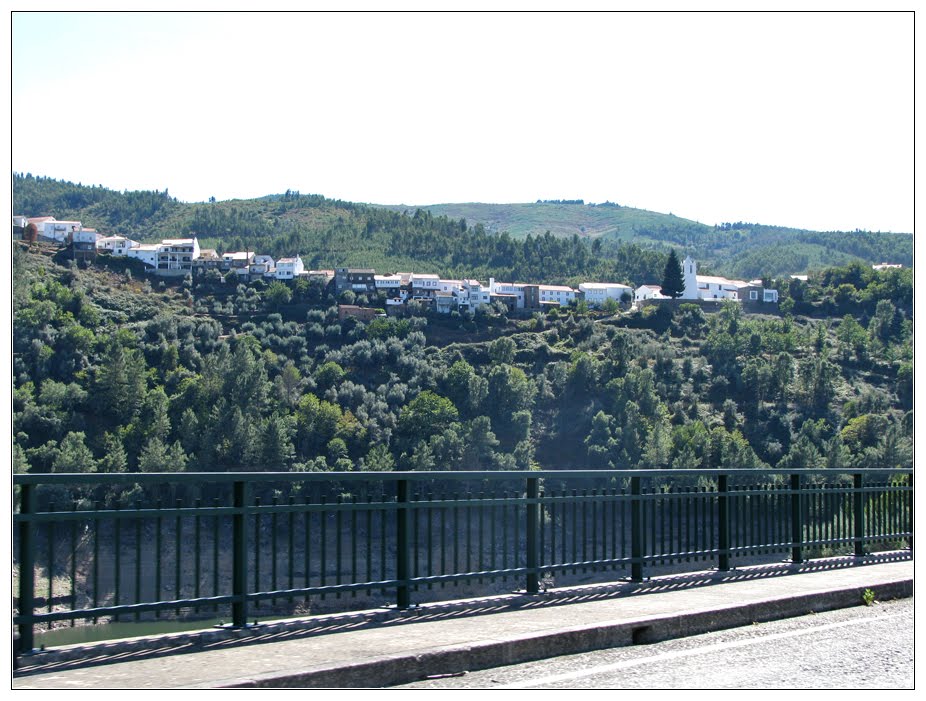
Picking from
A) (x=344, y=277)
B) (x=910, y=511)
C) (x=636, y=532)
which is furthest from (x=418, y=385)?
(x=636, y=532)

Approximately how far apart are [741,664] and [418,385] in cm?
11338

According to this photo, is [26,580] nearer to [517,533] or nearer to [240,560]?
[240,560]

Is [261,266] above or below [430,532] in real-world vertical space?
above

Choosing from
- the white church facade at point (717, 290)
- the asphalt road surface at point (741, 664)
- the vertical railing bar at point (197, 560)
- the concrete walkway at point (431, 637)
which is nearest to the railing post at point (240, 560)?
the concrete walkway at point (431, 637)

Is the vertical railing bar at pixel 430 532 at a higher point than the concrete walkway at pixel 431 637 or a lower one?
higher

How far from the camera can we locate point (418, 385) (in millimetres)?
120438

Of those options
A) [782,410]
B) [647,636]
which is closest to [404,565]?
[647,636]

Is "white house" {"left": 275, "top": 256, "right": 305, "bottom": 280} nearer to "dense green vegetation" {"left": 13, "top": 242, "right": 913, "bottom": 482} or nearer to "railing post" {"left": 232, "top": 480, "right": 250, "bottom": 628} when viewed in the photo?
"dense green vegetation" {"left": 13, "top": 242, "right": 913, "bottom": 482}

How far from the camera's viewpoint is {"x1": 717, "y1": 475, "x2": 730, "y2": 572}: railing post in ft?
36.7

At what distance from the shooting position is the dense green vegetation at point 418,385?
347 feet

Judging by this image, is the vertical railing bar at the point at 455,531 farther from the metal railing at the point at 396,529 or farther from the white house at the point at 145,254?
the white house at the point at 145,254

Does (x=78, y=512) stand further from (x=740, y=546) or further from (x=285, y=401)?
(x=285, y=401)

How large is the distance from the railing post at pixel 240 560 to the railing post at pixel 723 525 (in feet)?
18.0

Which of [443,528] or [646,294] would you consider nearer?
[443,528]
